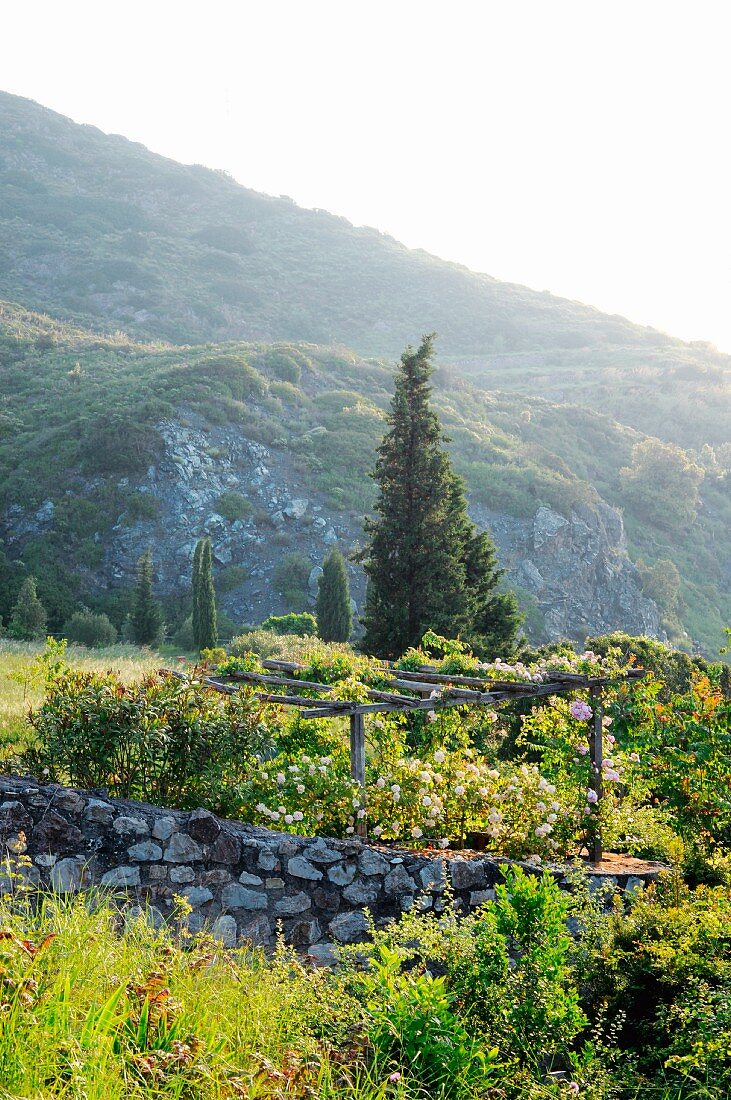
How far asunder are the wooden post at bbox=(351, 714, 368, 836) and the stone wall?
0.69ft

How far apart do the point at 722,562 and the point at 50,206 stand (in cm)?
5377

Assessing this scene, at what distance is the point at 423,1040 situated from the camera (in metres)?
2.89

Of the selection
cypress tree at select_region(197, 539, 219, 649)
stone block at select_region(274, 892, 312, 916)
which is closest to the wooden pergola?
stone block at select_region(274, 892, 312, 916)

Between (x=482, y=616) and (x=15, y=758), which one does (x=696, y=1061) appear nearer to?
(x=15, y=758)

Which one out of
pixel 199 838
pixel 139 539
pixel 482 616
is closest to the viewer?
pixel 199 838

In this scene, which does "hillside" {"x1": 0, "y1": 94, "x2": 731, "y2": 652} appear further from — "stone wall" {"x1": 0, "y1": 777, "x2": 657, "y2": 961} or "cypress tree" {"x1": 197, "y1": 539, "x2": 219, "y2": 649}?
"stone wall" {"x1": 0, "y1": 777, "x2": 657, "y2": 961}

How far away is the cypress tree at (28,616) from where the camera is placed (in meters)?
17.0

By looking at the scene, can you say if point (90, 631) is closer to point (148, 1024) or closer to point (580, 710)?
point (580, 710)

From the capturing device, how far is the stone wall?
4.71 meters

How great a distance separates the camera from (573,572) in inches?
1199

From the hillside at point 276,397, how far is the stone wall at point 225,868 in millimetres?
16272

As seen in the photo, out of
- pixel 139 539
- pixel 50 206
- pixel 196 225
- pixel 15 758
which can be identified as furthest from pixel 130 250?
pixel 15 758

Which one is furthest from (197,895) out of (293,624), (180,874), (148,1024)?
(293,624)

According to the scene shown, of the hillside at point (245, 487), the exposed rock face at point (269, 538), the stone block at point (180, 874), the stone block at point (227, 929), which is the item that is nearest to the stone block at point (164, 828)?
the stone block at point (180, 874)
